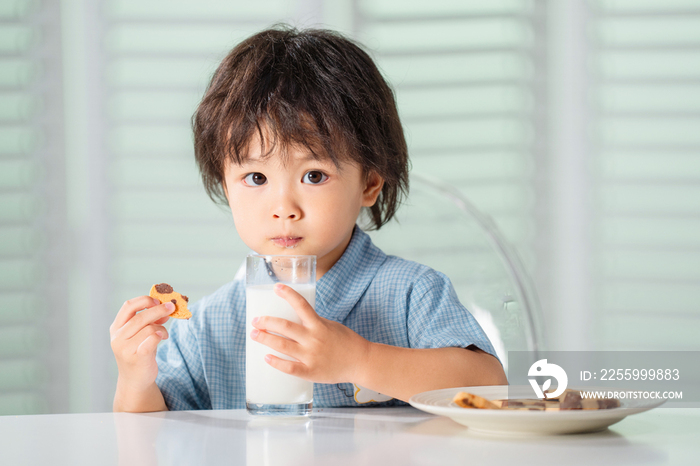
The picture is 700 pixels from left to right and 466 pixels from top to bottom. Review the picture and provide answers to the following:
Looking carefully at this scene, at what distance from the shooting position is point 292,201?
811 mm

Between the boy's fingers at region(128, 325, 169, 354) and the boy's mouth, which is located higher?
the boy's mouth

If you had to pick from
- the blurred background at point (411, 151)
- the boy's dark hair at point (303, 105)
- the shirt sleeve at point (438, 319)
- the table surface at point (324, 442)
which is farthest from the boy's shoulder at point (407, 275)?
the blurred background at point (411, 151)

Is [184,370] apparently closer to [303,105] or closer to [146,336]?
[146,336]

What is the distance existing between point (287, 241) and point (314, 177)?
9 cm

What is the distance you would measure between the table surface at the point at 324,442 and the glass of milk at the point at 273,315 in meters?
0.02

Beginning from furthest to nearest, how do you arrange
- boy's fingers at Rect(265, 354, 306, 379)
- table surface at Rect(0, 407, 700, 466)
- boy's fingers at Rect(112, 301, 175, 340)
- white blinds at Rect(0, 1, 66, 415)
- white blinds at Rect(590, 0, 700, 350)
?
white blinds at Rect(590, 0, 700, 350) < white blinds at Rect(0, 1, 66, 415) < boy's fingers at Rect(112, 301, 175, 340) < boy's fingers at Rect(265, 354, 306, 379) < table surface at Rect(0, 407, 700, 466)

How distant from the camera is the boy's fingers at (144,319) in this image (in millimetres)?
725

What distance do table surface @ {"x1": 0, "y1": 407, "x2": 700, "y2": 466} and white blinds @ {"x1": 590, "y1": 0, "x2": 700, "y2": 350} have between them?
4.66ft

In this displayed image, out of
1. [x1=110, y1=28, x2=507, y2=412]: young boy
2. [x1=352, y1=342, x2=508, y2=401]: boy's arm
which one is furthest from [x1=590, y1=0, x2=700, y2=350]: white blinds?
[x1=352, y1=342, x2=508, y2=401]: boy's arm

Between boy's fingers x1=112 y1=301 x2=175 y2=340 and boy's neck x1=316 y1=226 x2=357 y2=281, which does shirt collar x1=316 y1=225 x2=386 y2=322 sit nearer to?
boy's neck x1=316 y1=226 x2=357 y2=281

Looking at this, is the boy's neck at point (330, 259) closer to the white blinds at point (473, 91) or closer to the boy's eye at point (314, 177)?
the boy's eye at point (314, 177)

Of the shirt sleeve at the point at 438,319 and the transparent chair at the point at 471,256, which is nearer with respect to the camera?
the shirt sleeve at the point at 438,319

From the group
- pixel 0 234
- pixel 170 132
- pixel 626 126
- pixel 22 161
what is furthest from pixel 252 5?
pixel 626 126

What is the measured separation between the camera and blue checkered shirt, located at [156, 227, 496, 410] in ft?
2.88
